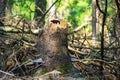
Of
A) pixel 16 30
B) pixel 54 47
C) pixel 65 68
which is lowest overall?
pixel 65 68

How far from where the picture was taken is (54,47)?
17.4 feet

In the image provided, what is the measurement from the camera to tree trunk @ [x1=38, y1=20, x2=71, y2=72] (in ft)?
17.3

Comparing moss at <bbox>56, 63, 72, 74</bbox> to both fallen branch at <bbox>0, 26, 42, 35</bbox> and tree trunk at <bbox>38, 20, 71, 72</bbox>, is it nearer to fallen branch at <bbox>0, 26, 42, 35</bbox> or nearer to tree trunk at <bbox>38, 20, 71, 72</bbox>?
tree trunk at <bbox>38, 20, 71, 72</bbox>

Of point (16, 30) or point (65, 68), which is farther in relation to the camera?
point (16, 30)

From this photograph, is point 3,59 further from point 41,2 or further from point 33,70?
point 41,2

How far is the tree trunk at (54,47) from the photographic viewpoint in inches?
208

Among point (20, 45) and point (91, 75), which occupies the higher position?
point (20, 45)

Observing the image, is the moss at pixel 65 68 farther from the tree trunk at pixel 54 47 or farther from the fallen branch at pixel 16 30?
the fallen branch at pixel 16 30

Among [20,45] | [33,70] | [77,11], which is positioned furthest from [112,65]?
[77,11]

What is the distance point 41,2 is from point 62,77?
7.45 meters

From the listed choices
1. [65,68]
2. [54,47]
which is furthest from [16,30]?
[65,68]

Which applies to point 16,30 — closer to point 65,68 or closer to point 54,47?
point 54,47

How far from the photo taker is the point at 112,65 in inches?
206

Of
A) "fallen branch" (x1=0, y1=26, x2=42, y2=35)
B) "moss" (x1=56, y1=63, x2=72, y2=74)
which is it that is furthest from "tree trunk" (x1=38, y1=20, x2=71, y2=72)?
"fallen branch" (x1=0, y1=26, x2=42, y2=35)
